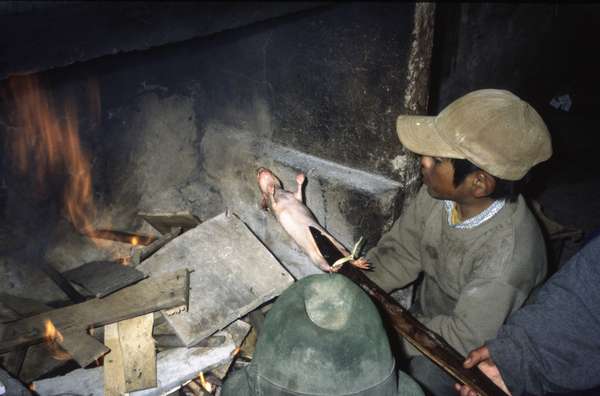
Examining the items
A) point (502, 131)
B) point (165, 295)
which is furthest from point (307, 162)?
point (502, 131)

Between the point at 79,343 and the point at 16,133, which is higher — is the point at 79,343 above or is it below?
below

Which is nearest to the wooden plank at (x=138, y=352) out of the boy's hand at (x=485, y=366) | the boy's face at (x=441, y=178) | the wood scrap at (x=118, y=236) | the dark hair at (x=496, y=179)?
the wood scrap at (x=118, y=236)

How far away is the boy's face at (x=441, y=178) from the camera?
8.12ft

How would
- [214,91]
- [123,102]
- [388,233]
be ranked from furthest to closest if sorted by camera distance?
[214,91] < [123,102] < [388,233]

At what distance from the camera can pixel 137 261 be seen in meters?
3.31

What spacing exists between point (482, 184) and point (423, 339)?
0.92 metres

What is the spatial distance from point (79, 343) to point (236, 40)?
2717mm

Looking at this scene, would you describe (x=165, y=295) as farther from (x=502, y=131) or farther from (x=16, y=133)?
(x=502, y=131)

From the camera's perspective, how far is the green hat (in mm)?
1247

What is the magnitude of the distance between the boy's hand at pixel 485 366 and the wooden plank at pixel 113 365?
2053 millimetres

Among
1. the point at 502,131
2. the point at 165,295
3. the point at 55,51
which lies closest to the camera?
the point at 55,51

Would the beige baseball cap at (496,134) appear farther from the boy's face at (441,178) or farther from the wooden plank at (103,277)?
the wooden plank at (103,277)

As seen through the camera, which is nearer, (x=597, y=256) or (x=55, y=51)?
(x=55, y=51)

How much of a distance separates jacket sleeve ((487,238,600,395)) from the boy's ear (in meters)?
0.60
